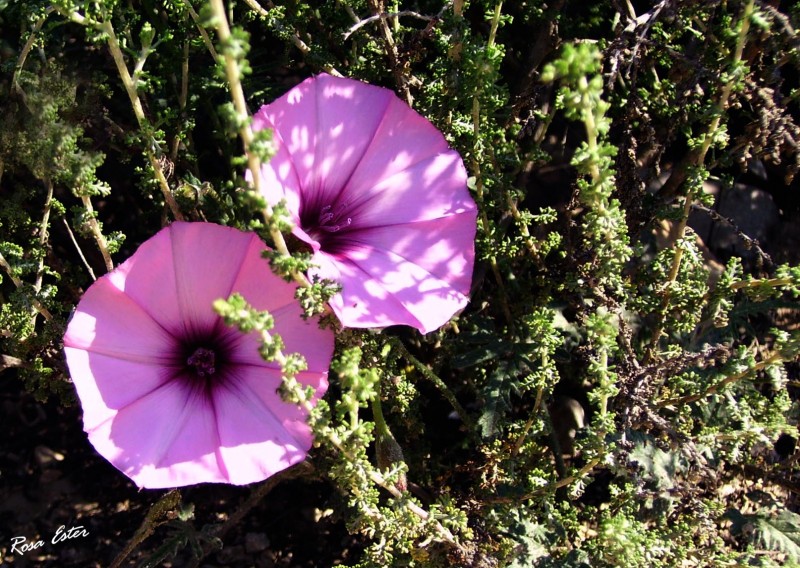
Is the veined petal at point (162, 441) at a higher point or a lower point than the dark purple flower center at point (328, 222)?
lower

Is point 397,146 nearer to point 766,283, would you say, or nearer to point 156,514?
point 766,283

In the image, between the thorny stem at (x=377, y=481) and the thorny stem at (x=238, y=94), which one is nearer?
the thorny stem at (x=238, y=94)

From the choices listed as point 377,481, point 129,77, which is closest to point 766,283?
point 377,481

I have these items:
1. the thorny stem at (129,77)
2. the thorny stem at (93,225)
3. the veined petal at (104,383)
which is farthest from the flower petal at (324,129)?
the veined petal at (104,383)

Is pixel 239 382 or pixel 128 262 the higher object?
pixel 128 262

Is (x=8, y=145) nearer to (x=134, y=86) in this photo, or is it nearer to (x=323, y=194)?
(x=134, y=86)

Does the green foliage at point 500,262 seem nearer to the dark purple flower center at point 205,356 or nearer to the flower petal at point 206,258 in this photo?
the flower petal at point 206,258

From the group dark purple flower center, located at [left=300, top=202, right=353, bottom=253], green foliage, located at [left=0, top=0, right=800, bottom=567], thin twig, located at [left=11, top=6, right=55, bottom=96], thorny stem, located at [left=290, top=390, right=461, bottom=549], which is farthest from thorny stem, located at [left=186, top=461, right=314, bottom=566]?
thin twig, located at [left=11, top=6, right=55, bottom=96]

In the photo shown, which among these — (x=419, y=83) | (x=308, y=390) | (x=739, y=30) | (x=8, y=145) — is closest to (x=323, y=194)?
(x=419, y=83)
